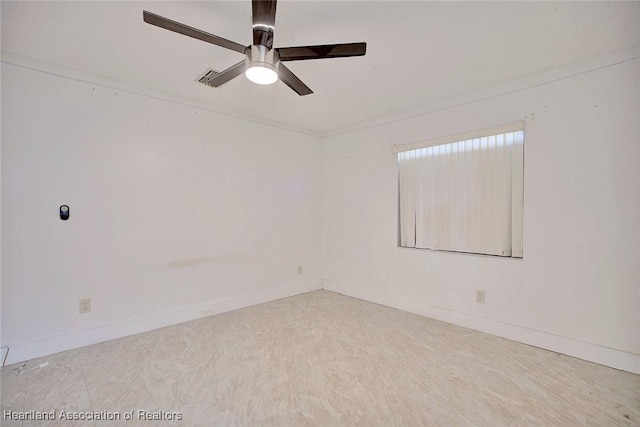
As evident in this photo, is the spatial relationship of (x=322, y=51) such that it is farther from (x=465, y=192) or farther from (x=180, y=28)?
(x=465, y=192)

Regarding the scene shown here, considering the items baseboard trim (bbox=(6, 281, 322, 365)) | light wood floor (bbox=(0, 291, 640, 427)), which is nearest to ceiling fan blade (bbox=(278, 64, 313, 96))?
light wood floor (bbox=(0, 291, 640, 427))

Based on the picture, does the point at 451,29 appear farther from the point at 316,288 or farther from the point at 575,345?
the point at 316,288

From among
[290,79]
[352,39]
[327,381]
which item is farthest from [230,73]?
[327,381]

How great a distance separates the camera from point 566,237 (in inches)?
95.0

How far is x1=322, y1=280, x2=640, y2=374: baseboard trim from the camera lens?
2.18m

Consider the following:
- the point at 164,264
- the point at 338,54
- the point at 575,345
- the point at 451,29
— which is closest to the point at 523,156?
the point at 451,29

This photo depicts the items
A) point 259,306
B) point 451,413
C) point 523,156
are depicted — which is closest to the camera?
point 451,413

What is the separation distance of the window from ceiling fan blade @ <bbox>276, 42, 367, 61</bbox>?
177 cm

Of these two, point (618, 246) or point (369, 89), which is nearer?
point (618, 246)

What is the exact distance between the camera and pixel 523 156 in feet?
8.62

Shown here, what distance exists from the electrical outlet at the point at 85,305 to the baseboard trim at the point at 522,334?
2867mm

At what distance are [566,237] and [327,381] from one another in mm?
2192

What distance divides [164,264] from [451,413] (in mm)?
2705

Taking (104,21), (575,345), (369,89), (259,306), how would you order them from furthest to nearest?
1. (259,306)
2. (369,89)
3. (575,345)
4. (104,21)
